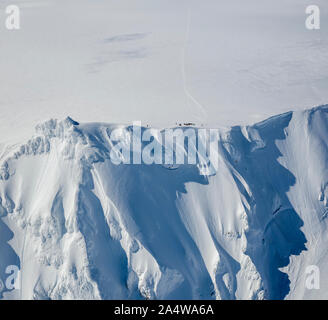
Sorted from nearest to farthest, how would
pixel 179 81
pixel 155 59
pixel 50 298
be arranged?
pixel 50 298
pixel 179 81
pixel 155 59

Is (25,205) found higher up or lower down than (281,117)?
lower down

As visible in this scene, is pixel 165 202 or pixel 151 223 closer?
pixel 151 223

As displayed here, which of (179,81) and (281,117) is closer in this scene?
(281,117)

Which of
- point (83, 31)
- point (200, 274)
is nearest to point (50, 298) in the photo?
point (200, 274)

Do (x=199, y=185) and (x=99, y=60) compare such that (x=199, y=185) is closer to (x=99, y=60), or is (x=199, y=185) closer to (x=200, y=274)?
(x=200, y=274)

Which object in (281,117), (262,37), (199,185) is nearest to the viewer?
(199,185)

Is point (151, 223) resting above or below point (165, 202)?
below

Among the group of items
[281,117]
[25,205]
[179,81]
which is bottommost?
[25,205]
